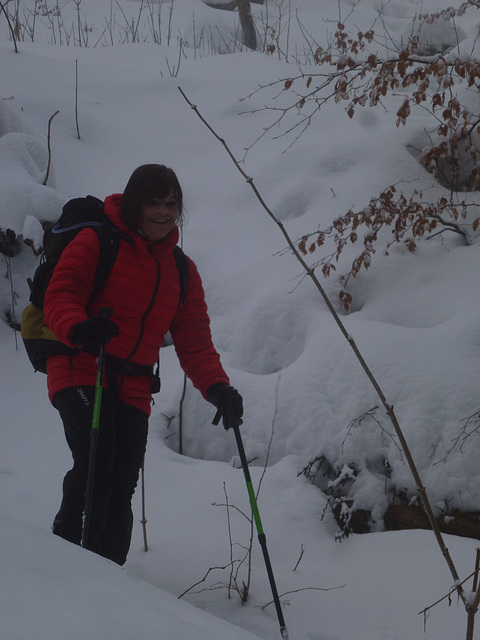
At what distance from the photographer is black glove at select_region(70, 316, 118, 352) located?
213cm

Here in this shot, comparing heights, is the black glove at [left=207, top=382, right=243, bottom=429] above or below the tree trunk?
below

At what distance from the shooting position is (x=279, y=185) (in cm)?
586

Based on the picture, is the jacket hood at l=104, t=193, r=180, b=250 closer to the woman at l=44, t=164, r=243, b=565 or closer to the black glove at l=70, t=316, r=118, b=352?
the woman at l=44, t=164, r=243, b=565

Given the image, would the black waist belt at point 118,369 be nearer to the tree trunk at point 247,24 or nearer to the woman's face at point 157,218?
the woman's face at point 157,218

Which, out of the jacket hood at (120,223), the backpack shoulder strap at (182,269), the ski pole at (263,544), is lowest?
the ski pole at (263,544)

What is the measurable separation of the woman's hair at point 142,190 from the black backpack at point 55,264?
3.4 inches

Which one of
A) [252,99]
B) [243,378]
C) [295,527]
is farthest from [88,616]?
[252,99]

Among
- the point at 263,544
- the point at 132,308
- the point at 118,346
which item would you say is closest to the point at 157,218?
the point at 132,308

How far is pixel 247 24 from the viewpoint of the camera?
11258mm

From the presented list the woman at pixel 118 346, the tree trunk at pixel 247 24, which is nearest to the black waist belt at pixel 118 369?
the woman at pixel 118 346

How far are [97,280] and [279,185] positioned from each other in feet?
12.3

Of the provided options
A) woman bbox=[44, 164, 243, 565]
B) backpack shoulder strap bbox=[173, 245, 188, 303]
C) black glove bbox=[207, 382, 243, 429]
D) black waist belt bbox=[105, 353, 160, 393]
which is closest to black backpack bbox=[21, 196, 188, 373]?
woman bbox=[44, 164, 243, 565]

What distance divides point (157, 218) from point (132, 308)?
388 millimetres

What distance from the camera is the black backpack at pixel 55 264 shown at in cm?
241
